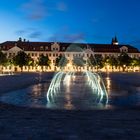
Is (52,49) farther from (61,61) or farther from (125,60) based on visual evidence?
(125,60)

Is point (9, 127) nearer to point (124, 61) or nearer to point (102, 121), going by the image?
point (102, 121)

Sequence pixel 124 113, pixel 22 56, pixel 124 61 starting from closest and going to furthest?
pixel 124 113 < pixel 22 56 < pixel 124 61

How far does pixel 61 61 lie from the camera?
160125 mm

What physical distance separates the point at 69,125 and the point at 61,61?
150 m

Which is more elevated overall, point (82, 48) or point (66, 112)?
point (82, 48)

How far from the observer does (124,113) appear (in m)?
13.0

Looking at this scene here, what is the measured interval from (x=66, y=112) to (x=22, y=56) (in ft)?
372

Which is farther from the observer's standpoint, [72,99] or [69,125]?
[72,99]

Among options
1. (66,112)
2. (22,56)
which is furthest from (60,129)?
(22,56)

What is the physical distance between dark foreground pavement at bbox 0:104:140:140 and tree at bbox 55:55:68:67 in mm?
139268

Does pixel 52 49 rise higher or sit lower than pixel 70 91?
higher

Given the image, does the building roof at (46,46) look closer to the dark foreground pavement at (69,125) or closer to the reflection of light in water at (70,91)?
the reflection of light in water at (70,91)

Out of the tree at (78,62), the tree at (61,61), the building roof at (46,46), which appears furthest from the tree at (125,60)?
the building roof at (46,46)

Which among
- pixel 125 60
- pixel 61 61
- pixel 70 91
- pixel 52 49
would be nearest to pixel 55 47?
pixel 52 49
